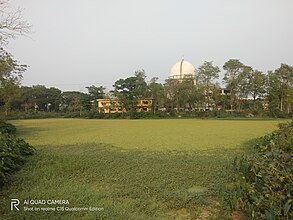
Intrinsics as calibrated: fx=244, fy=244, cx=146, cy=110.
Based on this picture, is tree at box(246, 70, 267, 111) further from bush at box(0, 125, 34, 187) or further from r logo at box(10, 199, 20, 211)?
r logo at box(10, 199, 20, 211)

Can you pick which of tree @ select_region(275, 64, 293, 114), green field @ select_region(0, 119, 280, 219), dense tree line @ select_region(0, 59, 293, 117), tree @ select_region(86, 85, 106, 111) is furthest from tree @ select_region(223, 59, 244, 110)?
green field @ select_region(0, 119, 280, 219)

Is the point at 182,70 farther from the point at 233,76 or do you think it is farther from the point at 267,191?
the point at 267,191

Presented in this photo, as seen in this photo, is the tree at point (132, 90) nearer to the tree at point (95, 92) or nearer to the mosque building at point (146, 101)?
the mosque building at point (146, 101)

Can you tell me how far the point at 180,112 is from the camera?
1207 inches

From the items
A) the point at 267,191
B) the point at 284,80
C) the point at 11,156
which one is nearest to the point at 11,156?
the point at 11,156

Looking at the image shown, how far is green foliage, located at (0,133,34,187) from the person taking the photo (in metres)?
3.81

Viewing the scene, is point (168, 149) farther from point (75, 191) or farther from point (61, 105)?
point (61, 105)

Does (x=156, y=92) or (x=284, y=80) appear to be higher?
(x=284, y=80)

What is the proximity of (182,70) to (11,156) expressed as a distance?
31.4 metres

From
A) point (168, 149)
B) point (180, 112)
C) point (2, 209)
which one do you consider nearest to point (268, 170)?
point (2, 209)

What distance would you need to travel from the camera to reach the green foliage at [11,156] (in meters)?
3.81

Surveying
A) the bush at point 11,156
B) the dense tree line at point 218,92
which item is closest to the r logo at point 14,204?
the bush at point 11,156

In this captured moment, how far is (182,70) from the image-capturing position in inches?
1346

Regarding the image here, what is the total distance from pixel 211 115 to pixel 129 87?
11776 millimetres
